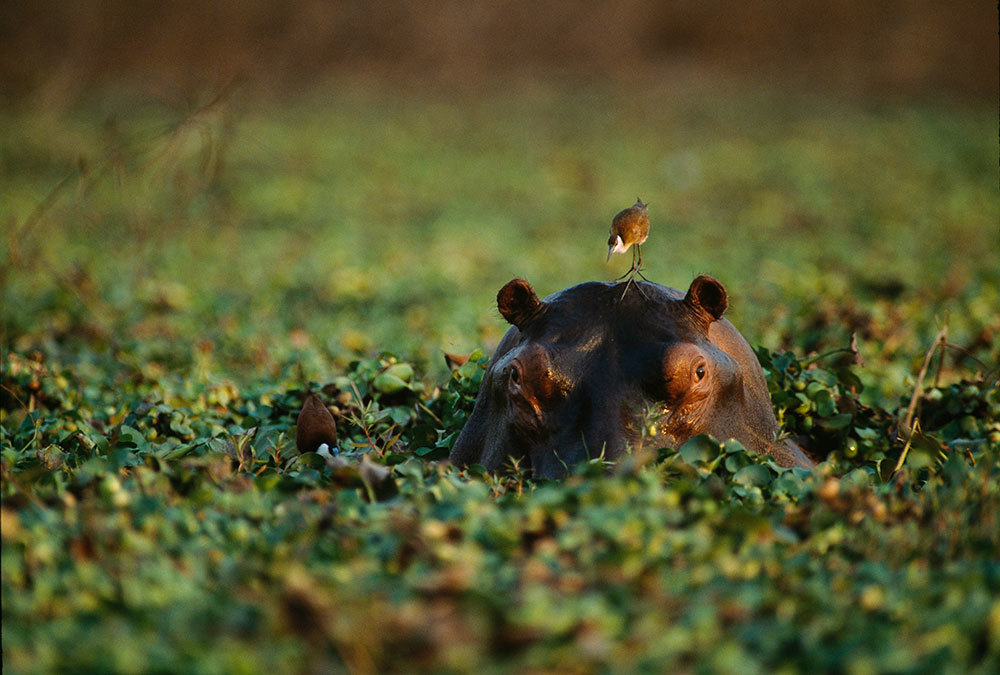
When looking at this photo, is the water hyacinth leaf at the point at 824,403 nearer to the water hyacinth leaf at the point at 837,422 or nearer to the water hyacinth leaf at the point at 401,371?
the water hyacinth leaf at the point at 837,422

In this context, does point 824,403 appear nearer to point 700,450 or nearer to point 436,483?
point 700,450

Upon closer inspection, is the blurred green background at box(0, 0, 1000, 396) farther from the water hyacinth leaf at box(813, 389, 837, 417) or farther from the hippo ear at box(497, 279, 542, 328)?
the hippo ear at box(497, 279, 542, 328)

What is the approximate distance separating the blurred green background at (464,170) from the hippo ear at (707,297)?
1091 mm

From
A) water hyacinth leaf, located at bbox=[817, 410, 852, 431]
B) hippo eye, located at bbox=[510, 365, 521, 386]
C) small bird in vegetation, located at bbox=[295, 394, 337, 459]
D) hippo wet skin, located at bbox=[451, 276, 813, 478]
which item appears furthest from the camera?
water hyacinth leaf, located at bbox=[817, 410, 852, 431]

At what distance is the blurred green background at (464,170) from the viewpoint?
25.7 ft

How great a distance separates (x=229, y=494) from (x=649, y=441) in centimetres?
136

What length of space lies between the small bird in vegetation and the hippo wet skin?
1.76ft

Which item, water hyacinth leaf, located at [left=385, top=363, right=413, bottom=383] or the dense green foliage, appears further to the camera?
water hyacinth leaf, located at [left=385, top=363, right=413, bottom=383]

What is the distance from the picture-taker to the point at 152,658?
2.15 metres

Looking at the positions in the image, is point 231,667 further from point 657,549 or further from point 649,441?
point 649,441

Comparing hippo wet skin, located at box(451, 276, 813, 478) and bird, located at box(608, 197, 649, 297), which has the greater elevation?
bird, located at box(608, 197, 649, 297)

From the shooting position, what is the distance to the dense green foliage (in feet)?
7.42

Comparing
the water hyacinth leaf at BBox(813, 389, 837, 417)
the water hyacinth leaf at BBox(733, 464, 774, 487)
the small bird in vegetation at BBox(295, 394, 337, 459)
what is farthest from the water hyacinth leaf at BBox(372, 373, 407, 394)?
the water hyacinth leaf at BBox(733, 464, 774, 487)

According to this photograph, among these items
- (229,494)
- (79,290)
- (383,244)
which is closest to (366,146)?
(383,244)
